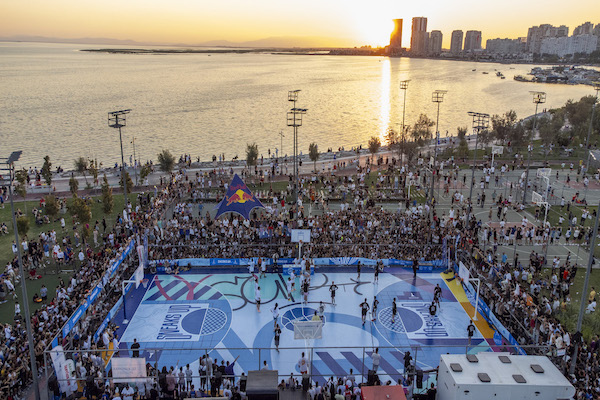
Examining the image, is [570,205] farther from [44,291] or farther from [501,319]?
[44,291]

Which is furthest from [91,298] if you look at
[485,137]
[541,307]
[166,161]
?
[485,137]

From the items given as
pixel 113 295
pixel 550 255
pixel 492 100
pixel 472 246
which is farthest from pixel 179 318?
pixel 492 100

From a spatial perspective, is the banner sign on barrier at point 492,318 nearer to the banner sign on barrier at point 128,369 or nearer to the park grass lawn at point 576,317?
the park grass lawn at point 576,317

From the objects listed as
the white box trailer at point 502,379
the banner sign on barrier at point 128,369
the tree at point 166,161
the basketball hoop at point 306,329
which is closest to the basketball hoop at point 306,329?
the basketball hoop at point 306,329

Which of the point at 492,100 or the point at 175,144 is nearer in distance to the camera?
the point at 175,144

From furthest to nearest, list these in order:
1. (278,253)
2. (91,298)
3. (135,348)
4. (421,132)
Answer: (421,132)
(278,253)
(91,298)
(135,348)

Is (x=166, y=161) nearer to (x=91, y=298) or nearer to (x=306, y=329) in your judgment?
(x=91, y=298)

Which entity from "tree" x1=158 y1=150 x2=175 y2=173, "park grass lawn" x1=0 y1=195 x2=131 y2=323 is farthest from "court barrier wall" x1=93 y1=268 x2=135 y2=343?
"tree" x1=158 y1=150 x2=175 y2=173
